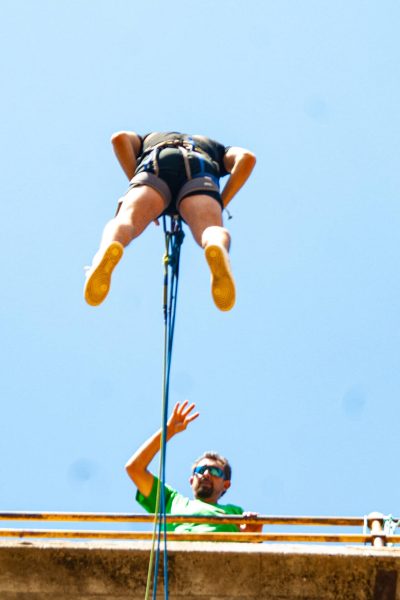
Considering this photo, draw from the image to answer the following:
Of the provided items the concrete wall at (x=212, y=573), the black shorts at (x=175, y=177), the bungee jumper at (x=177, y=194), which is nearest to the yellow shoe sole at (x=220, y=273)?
the bungee jumper at (x=177, y=194)

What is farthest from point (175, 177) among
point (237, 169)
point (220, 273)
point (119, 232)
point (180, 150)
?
point (220, 273)

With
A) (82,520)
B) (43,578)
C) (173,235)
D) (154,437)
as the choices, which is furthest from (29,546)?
(173,235)

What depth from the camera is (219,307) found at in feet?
19.7

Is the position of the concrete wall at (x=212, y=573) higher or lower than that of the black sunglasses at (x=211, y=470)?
lower

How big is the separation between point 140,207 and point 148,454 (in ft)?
6.10

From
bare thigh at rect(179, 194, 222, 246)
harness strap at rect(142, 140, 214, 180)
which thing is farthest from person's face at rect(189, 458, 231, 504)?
harness strap at rect(142, 140, 214, 180)

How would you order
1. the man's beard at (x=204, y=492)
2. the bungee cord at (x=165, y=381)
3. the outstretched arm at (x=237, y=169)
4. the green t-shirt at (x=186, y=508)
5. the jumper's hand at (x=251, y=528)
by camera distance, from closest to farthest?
the bungee cord at (x=165, y=381) → the green t-shirt at (x=186, y=508) → the jumper's hand at (x=251, y=528) → the man's beard at (x=204, y=492) → the outstretched arm at (x=237, y=169)

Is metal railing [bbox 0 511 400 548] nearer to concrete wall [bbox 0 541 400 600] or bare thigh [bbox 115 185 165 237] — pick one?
concrete wall [bbox 0 541 400 600]

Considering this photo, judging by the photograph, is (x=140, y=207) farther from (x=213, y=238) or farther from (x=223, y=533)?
(x=223, y=533)

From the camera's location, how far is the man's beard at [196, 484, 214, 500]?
711cm

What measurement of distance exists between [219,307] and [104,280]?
78 cm

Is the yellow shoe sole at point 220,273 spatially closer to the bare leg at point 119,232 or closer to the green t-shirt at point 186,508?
the bare leg at point 119,232

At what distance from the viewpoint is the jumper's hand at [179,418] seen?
6844 mm

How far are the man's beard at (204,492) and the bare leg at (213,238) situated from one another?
1808 millimetres
